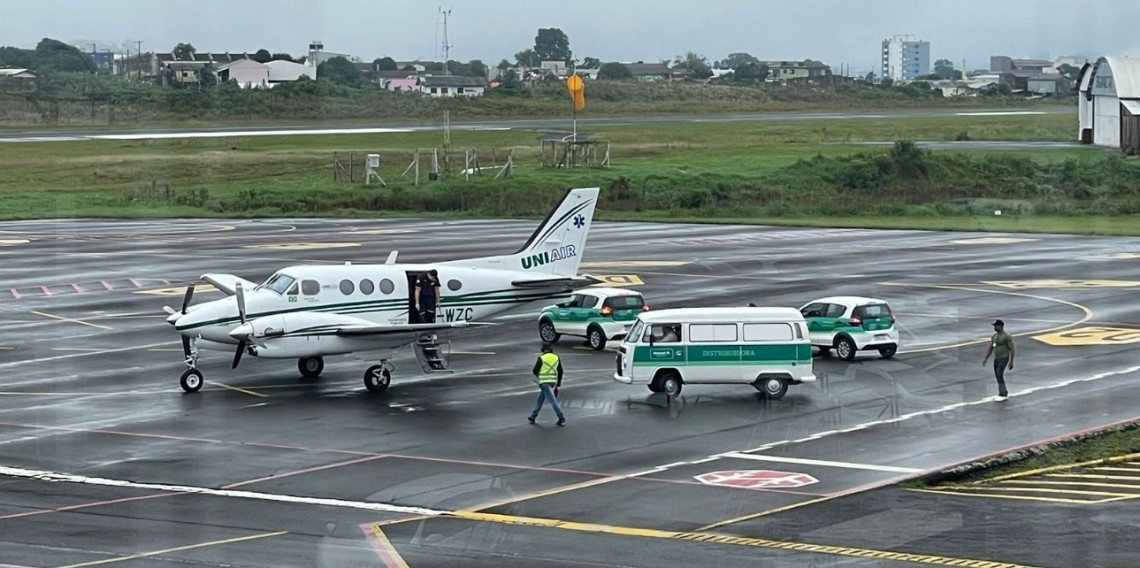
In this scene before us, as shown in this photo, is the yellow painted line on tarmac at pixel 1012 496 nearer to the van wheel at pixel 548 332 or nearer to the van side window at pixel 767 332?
the van side window at pixel 767 332

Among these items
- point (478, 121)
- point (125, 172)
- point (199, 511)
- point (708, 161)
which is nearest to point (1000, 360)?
point (199, 511)

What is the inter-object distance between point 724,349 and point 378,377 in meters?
9.22

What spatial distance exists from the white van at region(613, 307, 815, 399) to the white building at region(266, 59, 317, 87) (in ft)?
535

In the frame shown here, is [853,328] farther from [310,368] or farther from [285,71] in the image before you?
[285,71]

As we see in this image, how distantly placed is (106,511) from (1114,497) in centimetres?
1826

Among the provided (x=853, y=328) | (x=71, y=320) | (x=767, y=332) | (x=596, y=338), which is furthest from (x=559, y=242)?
(x=71, y=320)

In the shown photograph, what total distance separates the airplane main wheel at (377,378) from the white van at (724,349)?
6573 mm

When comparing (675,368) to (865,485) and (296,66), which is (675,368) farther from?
(296,66)

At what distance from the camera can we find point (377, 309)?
40656mm

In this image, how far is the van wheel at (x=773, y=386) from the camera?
119ft

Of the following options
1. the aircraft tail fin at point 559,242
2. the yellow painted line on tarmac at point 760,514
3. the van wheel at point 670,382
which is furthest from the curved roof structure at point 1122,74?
the yellow painted line on tarmac at point 760,514

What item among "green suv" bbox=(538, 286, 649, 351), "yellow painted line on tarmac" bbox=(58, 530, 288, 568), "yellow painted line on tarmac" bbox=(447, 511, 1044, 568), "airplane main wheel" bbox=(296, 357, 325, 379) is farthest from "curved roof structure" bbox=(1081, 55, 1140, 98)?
"yellow painted line on tarmac" bbox=(58, 530, 288, 568)

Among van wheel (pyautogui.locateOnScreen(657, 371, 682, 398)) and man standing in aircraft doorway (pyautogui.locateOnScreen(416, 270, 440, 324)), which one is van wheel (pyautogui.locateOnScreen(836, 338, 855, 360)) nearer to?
van wheel (pyautogui.locateOnScreen(657, 371, 682, 398))

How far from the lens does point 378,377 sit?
38.2 m
